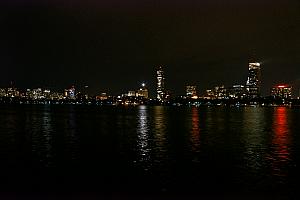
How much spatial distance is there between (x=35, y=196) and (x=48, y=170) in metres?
7.27

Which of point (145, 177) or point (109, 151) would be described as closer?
point (145, 177)

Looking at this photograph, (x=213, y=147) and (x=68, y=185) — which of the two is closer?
(x=68, y=185)

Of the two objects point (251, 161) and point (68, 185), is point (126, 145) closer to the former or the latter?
point (251, 161)

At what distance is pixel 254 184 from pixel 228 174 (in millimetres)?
3654

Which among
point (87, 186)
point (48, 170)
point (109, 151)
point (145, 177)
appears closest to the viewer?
point (87, 186)

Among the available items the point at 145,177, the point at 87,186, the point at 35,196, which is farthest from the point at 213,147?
the point at 35,196

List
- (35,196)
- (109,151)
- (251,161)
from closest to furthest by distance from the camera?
(35,196), (251,161), (109,151)

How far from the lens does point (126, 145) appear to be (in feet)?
153

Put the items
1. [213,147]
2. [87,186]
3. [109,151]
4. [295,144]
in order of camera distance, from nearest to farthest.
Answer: [87,186], [109,151], [213,147], [295,144]

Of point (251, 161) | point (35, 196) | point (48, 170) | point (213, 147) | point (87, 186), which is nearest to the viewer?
point (35, 196)

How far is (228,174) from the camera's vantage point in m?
29.9

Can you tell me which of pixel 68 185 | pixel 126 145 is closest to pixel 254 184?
pixel 68 185

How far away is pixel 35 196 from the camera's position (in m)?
23.5

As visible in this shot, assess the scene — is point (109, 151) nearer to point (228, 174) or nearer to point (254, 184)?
point (228, 174)
